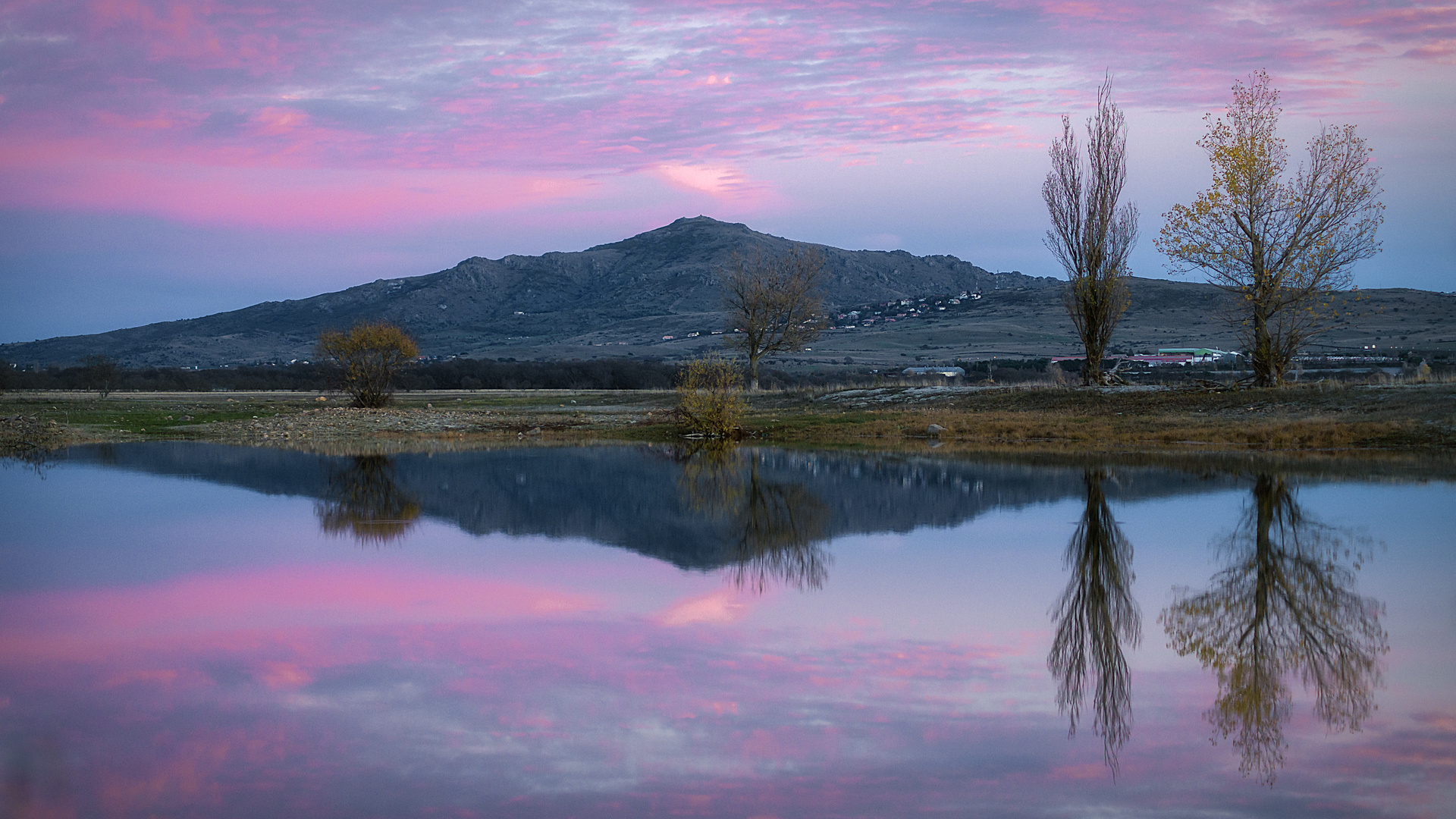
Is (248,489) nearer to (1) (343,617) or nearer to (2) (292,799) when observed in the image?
(1) (343,617)

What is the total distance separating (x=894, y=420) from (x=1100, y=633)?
24.4m

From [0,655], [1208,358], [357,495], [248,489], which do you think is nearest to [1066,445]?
[357,495]

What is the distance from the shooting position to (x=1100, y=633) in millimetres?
8234

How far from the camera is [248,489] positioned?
19.2 metres

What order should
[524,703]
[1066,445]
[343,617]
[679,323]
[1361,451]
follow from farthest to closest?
[679,323]
[1066,445]
[1361,451]
[343,617]
[524,703]

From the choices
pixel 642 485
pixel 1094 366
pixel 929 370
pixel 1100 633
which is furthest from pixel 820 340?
pixel 1100 633

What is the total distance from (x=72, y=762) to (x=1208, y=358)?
7894 centimetres

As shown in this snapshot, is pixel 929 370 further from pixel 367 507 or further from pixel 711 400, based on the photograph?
pixel 367 507

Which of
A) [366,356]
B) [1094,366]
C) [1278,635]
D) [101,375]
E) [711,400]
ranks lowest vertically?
[1278,635]

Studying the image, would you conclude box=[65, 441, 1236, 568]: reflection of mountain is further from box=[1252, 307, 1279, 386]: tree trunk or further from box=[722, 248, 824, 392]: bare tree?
box=[722, 248, 824, 392]: bare tree

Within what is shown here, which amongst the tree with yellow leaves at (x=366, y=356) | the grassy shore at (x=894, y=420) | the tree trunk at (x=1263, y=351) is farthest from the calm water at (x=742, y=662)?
the tree with yellow leaves at (x=366, y=356)

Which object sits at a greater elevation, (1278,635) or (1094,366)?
(1094,366)

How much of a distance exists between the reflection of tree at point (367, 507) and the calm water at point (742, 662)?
0.59 feet

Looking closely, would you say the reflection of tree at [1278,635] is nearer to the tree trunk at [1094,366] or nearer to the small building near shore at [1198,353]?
the tree trunk at [1094,366]
